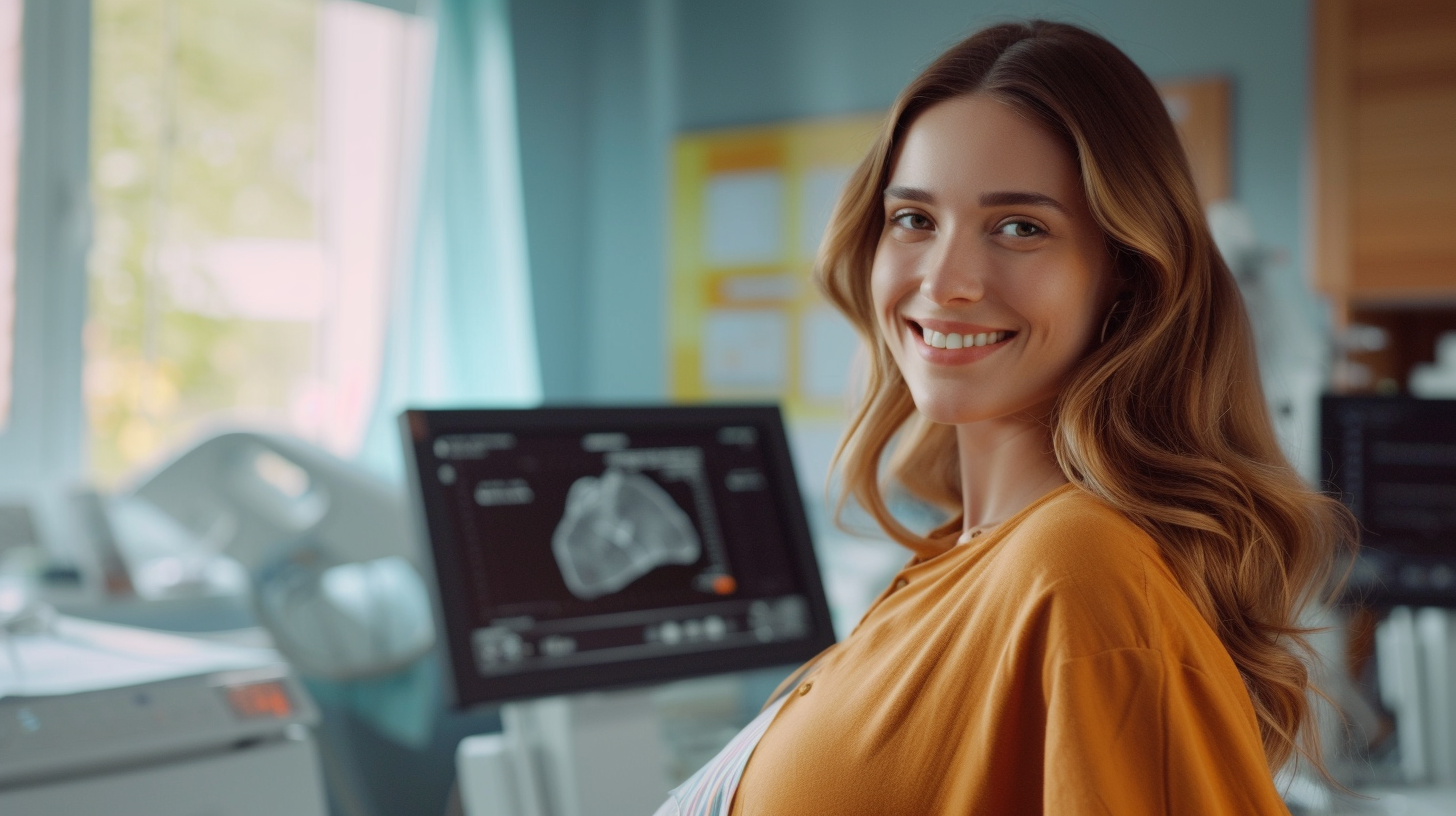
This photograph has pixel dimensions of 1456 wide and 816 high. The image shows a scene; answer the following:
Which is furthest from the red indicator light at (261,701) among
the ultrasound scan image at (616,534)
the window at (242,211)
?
the window at (242,211)

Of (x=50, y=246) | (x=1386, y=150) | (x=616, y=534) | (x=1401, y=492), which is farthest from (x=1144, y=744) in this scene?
(x=50, y=246)

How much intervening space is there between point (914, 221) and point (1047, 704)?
381mm

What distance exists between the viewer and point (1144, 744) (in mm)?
627

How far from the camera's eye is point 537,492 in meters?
1.20

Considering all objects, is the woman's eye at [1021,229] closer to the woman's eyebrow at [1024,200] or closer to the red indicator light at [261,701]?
the woman's eyebrow at [1024,200]

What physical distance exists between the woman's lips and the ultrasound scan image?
18.8 inches

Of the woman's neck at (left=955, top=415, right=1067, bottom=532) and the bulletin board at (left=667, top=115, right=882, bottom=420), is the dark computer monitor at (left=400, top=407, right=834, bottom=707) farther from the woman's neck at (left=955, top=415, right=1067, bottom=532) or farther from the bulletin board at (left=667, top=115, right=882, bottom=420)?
the bulletin board at (left=667, top=115, right=882, bottom=420)

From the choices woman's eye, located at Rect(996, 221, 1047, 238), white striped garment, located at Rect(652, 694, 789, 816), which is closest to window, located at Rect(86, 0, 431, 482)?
white striped garment, located at Rect(652, 694, 789, 816)

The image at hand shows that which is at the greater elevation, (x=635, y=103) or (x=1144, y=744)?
(x=635, y=103)

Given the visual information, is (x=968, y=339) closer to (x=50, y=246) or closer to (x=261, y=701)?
(x=261, y=701)

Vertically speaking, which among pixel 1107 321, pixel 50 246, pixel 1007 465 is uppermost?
pixel 50 246

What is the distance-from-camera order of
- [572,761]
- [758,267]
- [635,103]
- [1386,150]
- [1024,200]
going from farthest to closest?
1. [635,103]
2. [758,267]
3. [1386,150]
4. [572,761]
5. [1024,200]

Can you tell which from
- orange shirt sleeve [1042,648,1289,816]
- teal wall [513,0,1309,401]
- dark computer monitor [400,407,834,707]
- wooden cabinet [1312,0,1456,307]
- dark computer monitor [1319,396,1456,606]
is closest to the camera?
orange shirt sleeve [1042,648,1289,816]

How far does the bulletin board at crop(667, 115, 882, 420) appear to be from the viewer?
326cm
